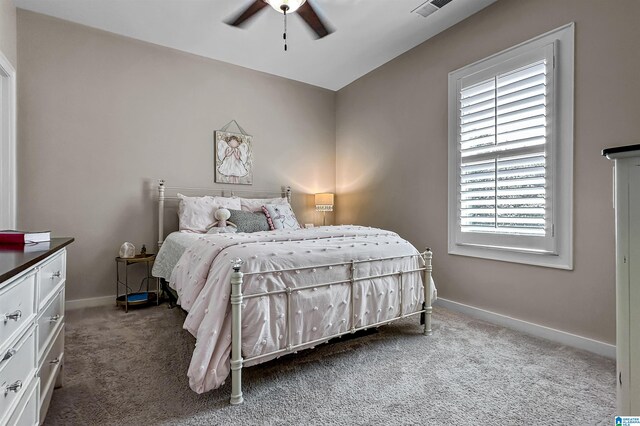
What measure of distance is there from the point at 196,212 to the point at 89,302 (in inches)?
56.7

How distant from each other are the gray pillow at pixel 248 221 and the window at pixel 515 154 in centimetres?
200

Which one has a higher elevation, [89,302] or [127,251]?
[127,251]

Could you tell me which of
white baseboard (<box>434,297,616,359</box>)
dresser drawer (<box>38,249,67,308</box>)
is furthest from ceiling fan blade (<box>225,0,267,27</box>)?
white baseboard (<box>434,297,616,359</box>)

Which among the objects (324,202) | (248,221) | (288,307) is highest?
(324,202)

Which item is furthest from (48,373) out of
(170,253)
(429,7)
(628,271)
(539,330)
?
(429,7)

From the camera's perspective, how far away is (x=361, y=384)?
6.08 feet

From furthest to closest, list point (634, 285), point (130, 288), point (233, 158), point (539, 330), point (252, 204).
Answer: point (233, 158) → point (252, 204) → point (130, 288) → point (539, 330) → point (634, 285)

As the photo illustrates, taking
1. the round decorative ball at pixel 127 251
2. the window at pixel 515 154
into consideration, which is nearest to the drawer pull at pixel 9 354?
the round decorative ball at pixel 127 251

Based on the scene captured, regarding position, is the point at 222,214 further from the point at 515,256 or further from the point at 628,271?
the point at 628,271

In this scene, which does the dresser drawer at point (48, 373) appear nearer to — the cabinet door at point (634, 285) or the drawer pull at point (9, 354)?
the drawer pull at point (9, 354)

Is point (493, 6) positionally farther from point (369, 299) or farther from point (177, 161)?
point (177, 161)

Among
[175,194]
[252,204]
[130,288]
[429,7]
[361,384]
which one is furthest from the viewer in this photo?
[252,204]

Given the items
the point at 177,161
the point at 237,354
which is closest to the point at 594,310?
the point at 237,354

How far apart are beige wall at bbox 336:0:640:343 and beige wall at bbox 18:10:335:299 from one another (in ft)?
5.64
